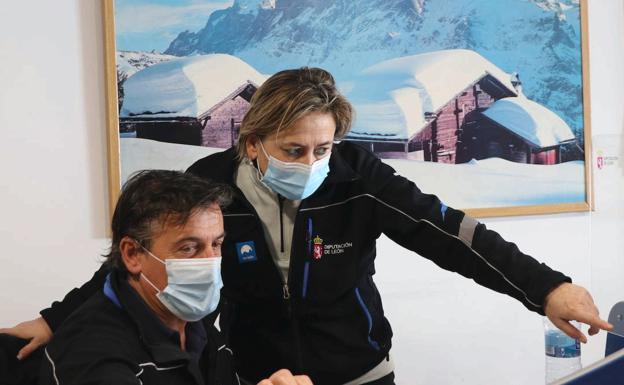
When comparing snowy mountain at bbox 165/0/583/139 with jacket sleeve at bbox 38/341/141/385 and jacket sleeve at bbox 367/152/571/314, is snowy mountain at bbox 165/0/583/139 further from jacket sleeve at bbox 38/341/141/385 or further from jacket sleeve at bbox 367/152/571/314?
jacket sleeve at bbox 38/341/141/385

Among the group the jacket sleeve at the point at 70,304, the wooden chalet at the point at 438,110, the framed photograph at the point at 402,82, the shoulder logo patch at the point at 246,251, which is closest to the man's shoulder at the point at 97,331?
the jacket sleeve at the point at 70,304

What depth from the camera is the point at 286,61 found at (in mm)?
2336

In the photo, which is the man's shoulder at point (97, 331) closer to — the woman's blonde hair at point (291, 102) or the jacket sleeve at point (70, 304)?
the jacket sleeve at point (70, 304)

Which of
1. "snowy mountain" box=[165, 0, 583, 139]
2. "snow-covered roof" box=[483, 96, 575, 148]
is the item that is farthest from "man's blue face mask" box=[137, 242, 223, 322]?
"snow-covered roof" box=[483, 96, 575, 148]

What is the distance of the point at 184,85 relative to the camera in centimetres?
216

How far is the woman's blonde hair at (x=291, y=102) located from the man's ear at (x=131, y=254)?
39 cm

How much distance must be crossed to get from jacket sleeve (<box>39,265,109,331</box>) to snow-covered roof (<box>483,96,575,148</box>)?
73.2 inches

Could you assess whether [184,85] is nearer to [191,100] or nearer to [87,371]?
[191,100]

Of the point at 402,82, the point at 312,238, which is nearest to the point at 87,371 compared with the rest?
the point at 312,238

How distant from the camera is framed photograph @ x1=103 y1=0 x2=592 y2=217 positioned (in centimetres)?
211

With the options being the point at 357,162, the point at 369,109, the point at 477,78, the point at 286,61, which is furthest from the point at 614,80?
the point at 357,162

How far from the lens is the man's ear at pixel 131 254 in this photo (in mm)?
1210

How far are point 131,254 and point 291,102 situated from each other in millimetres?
464

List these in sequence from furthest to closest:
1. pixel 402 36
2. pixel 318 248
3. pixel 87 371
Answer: pixel 402 36
pixel 318 248
pixel 87 371
